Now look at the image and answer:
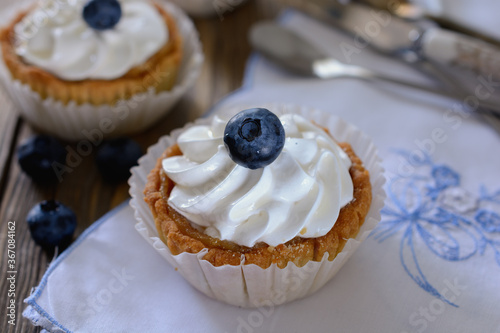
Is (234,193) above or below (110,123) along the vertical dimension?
above

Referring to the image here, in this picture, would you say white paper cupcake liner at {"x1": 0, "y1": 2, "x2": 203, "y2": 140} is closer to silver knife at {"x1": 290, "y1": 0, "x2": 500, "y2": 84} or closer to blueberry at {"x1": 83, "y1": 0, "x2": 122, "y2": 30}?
blueberry at {"x1": 83, "y1": 0, "x2": 122, "y2": 30}

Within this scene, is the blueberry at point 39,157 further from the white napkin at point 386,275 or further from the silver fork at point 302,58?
the silver fork at point 302,58

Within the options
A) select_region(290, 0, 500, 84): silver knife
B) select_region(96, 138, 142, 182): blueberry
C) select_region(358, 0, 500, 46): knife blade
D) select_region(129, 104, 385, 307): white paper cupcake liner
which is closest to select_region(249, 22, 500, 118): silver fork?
select_region(290, 0, 500, 84): silver knife

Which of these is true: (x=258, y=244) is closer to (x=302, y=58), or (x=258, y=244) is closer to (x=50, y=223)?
(x=50, y=223)

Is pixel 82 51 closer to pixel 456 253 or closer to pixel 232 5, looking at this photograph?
pixel 232 5

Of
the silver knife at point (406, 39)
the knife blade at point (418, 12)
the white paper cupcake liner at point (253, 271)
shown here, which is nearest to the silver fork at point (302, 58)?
the silver knife at point (406, 39)

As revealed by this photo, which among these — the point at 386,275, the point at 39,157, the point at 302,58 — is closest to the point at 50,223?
the point at 39,157

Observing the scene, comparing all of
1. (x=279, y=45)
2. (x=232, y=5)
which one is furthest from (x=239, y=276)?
(x=232, y=5)
